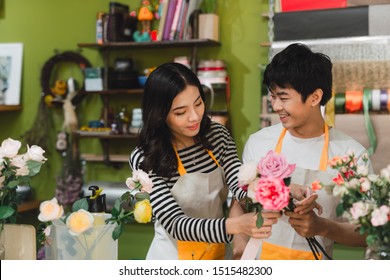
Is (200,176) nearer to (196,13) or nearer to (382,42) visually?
(382,42)

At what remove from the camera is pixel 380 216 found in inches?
42.3

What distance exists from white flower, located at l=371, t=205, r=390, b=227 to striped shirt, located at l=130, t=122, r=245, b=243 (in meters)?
0.40

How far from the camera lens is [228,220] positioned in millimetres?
1377

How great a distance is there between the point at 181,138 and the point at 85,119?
8.31ft

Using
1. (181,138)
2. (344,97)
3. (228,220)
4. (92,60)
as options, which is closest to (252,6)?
(92,60)

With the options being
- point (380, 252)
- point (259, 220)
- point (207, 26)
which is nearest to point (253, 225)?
point (259, 220)

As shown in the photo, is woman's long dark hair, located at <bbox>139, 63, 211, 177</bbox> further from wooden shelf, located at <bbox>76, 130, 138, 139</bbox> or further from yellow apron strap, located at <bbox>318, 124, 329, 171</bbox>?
wooden shelf, located at <bbox>76, 130, 138, 139</bbox>

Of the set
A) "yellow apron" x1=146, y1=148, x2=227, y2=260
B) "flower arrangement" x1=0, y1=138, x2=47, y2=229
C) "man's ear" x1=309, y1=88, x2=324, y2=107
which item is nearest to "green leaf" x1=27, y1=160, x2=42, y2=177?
"flower arrangement" x1=0, y1=138, x2=47, y2=229

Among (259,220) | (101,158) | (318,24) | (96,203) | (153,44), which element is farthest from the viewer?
(101,158)

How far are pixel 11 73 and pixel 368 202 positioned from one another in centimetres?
344

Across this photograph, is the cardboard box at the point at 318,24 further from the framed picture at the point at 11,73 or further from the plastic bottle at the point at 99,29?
the framed picture at the point at 11,73

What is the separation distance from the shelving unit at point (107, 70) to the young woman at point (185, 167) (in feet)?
6.43

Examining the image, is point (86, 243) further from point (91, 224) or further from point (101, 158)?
point (101, 158)

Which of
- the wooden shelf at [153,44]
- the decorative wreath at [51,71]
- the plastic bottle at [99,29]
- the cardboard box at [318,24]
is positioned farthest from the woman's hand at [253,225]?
the decorative wreath at [51,71]
